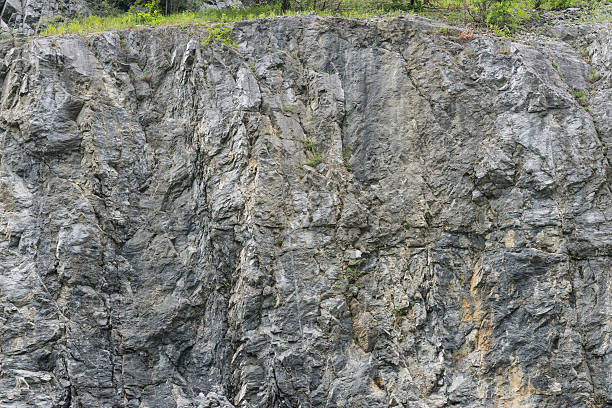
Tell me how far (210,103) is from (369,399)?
7.08 metres

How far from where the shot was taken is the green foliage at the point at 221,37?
500 inches

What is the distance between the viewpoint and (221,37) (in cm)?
1280

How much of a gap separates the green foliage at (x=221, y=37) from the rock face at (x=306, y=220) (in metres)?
0.25

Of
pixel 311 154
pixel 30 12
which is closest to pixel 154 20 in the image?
pixel 30 12

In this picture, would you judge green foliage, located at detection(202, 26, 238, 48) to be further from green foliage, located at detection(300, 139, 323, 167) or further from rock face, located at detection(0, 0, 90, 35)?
rock face, located at detection(0, 0, 90, 35)

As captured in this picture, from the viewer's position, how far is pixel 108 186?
1130 centimetres

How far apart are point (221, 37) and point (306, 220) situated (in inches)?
201

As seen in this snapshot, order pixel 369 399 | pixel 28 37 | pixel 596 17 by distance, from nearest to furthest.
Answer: pixel 369 399, pixel 28 37, pixel 596 17

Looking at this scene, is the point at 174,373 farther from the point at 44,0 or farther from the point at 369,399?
the point at 44,0

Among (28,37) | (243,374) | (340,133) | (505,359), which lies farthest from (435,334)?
(28,37)

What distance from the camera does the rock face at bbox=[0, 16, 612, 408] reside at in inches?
400

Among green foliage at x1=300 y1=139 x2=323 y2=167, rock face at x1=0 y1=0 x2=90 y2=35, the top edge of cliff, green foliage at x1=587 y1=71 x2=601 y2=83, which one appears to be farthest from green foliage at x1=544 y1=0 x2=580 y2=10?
rock face at x1=0 y1=0 x2=90 y2=35

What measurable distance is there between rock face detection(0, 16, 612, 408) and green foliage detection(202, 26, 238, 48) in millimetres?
254

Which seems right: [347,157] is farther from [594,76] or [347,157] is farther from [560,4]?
[560,4]
